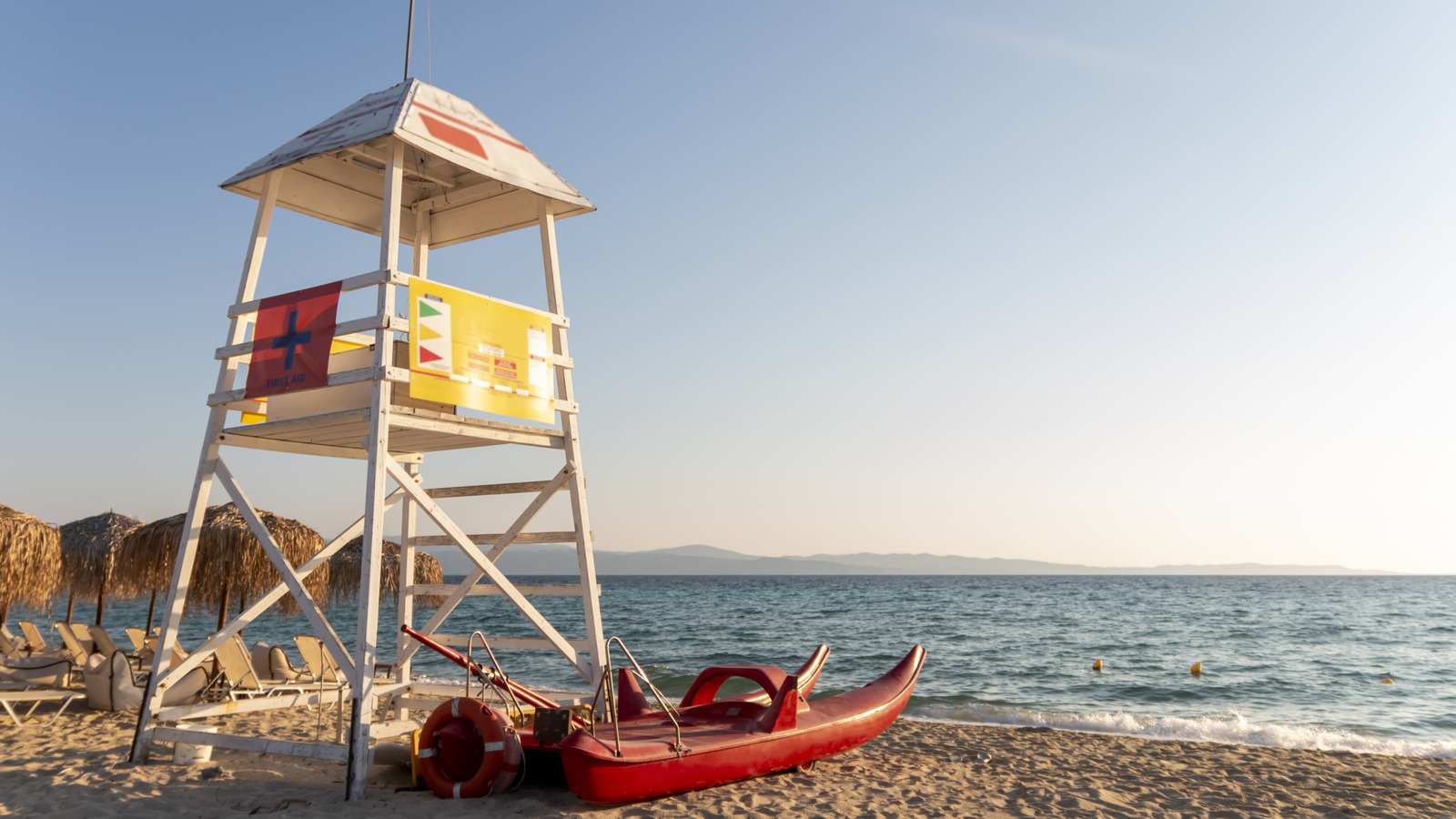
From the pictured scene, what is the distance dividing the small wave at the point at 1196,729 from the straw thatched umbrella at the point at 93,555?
15.4 metres

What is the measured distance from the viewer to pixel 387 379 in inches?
285

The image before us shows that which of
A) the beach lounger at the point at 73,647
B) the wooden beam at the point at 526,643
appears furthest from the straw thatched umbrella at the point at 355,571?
the wooden beam at the point at 526,643

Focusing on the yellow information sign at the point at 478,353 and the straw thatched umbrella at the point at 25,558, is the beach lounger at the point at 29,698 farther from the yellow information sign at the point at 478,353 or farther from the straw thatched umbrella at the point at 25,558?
the yellow information sign at the point at 478,353

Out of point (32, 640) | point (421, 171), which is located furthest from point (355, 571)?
point (421, 171)

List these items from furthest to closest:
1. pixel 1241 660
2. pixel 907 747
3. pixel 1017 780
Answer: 1. pixel 1241 660
2. pixel 907 747
3. pixel 1017 780

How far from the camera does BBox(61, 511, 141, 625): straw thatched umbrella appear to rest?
56.7 feet

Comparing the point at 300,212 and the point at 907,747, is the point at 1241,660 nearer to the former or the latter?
the point at 907,747

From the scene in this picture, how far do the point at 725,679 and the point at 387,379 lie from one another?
4571 millimetres

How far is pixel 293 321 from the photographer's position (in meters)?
7.78

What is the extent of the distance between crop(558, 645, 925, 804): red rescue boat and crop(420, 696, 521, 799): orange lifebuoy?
59cm

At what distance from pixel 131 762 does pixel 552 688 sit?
1087cm

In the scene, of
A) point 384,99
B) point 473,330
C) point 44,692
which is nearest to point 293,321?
point 473,330

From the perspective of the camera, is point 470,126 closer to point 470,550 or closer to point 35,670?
point 470,550

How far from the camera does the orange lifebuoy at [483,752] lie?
714 centimetres
